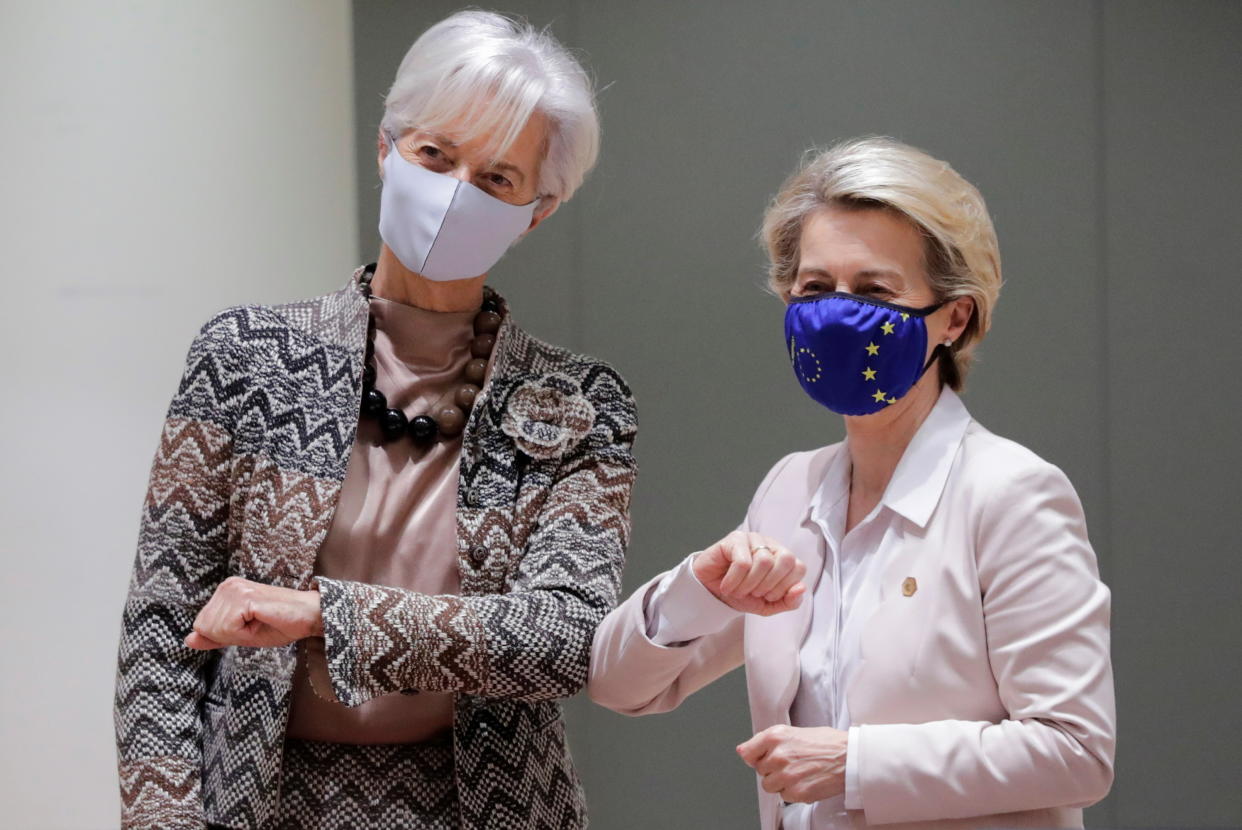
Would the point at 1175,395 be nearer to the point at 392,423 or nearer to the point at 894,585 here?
the point at 894,585

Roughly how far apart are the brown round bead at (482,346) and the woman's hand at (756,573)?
1.57ft

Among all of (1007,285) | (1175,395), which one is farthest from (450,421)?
(1175,395)

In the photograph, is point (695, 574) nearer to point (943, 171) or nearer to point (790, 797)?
point (790, 797)

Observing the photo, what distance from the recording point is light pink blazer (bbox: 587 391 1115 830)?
63.3 inches

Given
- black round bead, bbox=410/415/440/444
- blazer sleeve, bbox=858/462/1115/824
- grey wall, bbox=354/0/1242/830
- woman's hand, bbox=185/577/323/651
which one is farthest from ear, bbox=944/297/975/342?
grey wall, bbox=354/0/1242/830

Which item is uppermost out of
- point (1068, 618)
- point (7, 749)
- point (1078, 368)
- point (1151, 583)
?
point (1078, 368)

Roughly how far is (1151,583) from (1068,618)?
5.93ft

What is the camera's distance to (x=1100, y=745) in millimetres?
1610

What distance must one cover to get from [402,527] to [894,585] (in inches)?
25.5

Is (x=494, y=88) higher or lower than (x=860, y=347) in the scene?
higher

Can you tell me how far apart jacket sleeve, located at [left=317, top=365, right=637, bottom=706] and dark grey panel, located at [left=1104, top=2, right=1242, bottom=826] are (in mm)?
1801

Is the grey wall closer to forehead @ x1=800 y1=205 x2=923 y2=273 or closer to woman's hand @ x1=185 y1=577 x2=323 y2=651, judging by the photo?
forehead @ x1=800 y1=205 x2=923 y2=273

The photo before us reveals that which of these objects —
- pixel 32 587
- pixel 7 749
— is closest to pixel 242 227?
pixel 32 587

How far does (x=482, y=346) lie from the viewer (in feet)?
6.64
